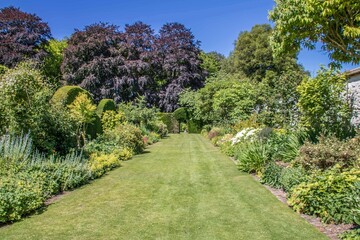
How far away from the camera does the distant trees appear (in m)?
30.7

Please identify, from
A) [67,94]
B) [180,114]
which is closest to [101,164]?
[67,94]

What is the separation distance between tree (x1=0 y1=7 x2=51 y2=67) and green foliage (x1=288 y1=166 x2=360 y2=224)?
2779 cm

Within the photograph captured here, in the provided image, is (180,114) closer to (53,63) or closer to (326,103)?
(53,63)

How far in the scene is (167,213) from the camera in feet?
19.0

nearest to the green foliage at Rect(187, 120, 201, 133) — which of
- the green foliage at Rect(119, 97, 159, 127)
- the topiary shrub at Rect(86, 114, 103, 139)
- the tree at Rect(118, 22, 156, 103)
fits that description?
the tree at Rect(118, 22, 156, 103)

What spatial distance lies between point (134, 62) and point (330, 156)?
89.8 feet

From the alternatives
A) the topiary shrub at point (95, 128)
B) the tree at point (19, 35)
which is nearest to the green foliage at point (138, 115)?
the topiary shrub at point (95, 128)

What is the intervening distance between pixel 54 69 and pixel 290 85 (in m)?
30.4

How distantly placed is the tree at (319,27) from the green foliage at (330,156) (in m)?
2.27

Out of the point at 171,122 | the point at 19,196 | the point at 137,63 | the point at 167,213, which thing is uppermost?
the point at 137,63

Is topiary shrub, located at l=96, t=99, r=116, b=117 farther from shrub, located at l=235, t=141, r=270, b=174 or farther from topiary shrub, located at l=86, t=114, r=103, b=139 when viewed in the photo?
shrub, located at l=235, t=141, r=270, b=174

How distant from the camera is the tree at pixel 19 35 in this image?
27438mm

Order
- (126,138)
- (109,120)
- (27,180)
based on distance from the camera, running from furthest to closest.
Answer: (109,120), (126,138), (27,180)

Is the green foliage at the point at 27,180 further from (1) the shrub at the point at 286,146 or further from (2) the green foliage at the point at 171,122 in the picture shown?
(2) the green foliage at the point at 171,122
